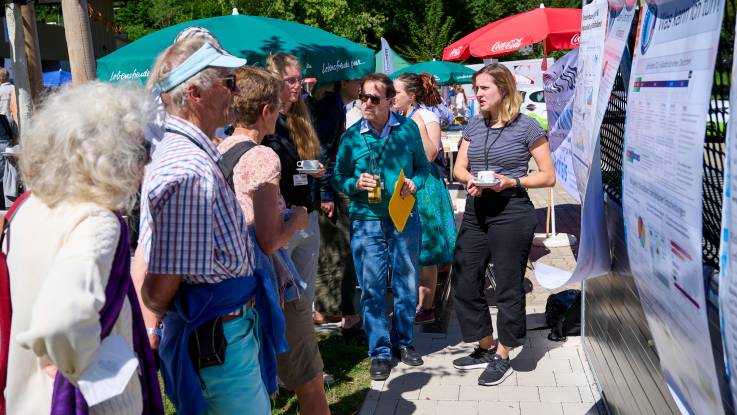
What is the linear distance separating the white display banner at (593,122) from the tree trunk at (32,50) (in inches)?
213

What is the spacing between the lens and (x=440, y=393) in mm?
4738

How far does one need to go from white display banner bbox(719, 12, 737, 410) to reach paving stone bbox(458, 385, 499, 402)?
10.4 ft

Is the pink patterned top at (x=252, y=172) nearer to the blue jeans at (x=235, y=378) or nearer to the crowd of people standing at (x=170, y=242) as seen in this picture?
the crowd of people standing at (x=170, y=242)

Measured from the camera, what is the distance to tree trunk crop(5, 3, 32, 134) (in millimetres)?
6855

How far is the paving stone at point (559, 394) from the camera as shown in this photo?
4.52m

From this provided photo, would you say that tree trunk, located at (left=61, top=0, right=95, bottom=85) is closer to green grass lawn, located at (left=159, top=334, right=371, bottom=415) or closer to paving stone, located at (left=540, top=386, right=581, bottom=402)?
green grass lawn, located at (left=159, top=334, right=371, bottom=415)

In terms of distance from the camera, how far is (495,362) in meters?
4.86

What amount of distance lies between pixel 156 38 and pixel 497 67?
299 cm

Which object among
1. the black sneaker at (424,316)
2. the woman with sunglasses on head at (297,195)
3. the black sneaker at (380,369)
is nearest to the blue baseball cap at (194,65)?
the woman with sunglasses on head at (297,195)

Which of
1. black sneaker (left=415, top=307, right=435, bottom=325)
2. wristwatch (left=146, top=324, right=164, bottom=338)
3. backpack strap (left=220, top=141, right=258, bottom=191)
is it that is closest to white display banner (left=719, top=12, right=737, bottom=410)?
wristwatch (left=146, top=324, right=164, bottom=338)

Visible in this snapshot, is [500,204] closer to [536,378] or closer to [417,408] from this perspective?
[536,378]

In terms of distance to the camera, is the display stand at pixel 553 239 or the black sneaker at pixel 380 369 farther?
the display stand at pixel 553 239

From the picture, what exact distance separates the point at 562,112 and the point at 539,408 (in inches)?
92.8

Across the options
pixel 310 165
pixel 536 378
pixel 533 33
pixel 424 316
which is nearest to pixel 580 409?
pixel 536 378
